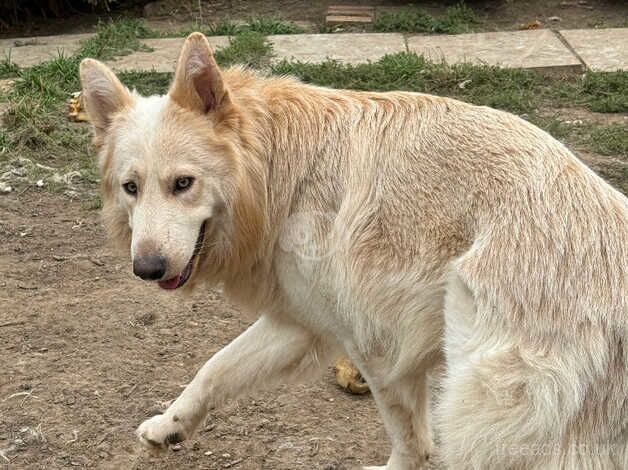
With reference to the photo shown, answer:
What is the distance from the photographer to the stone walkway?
8.48 meters

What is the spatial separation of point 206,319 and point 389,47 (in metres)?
4.72

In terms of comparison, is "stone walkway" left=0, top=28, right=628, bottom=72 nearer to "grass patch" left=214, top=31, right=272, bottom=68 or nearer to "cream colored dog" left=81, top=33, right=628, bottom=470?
"grass patch" left=214, top=31, right=272, bottom=68

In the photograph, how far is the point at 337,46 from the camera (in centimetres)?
919

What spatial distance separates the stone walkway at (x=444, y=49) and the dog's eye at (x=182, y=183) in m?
5.27

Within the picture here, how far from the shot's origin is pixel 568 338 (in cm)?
301

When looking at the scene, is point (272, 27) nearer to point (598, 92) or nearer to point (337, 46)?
point (337, 46)

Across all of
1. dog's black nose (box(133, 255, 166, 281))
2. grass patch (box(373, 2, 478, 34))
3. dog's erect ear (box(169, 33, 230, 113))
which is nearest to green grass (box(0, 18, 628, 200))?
grass patch (box(373, 2, 478, 34))

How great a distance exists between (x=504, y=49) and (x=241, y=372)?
5.82 metres

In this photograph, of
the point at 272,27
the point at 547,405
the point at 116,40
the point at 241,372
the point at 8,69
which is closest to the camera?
the point at 547,405

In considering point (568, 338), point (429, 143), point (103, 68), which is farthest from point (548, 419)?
point (103, 68)

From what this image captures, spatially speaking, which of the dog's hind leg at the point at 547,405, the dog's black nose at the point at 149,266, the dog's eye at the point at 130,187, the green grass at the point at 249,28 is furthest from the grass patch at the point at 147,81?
the dog's hind leg at the point at 547,405

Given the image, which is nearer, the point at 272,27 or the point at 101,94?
the point at 101,94

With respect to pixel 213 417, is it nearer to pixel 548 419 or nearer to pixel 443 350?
pixel 443 350

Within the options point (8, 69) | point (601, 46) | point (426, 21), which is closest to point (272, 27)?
point (426, 21)
